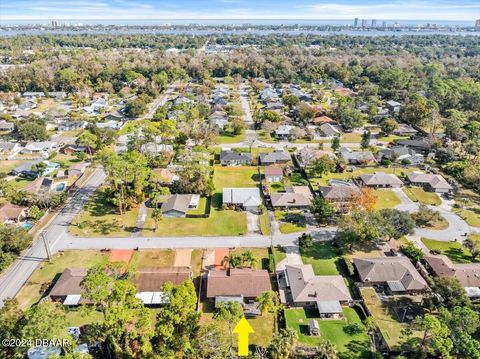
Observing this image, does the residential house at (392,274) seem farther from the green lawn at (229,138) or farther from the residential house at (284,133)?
the green lawn at (229,138)

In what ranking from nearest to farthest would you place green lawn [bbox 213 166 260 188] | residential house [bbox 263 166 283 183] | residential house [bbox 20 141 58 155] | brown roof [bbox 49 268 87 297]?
brown roof [bbox 49 268 87 297] → green lawn [bbox 213 166 260 188] → residential house [bbox 263 166 283 183] → residential house [bbox 20 141 58 155]

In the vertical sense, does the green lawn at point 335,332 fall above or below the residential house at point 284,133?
below

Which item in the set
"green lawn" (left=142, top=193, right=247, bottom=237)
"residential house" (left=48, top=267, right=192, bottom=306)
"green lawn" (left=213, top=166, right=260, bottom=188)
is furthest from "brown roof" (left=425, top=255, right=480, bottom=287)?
"green lawn" (left=213, top=166, right=260, bottom=188)

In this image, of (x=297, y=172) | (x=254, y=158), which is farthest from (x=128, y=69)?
(x=297, y=172)

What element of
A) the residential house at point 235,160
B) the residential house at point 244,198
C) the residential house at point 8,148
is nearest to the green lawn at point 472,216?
the residential house at point 244,198

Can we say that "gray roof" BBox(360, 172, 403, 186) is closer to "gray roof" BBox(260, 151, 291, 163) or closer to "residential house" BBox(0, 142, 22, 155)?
"gray roof" BBox(260, 151, 291, 163)

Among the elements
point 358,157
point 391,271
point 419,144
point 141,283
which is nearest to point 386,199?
point 358,157

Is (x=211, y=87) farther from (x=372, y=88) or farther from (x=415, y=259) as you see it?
(x=415, y=259)
